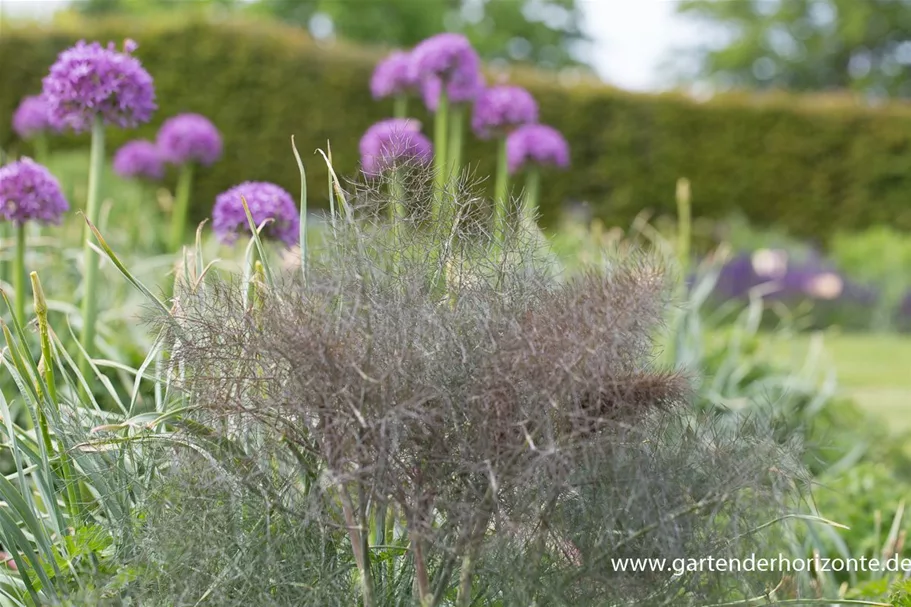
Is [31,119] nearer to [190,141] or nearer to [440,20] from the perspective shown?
[190,141]

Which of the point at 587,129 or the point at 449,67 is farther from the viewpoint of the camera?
the point at 587,129

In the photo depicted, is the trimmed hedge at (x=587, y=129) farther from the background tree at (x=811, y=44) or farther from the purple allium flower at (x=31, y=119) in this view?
the background tree at (x=811, y=44)

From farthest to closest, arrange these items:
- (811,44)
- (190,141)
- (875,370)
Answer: (811,44) < (875,370) < (190,141)

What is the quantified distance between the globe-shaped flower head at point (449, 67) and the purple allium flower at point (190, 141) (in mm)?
908

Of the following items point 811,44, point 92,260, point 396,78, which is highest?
point 811,44

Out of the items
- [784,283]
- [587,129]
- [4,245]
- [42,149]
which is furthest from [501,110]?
[587,129]

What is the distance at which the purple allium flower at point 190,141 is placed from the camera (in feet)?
12.9

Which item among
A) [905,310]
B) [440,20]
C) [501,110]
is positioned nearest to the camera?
[501,110]

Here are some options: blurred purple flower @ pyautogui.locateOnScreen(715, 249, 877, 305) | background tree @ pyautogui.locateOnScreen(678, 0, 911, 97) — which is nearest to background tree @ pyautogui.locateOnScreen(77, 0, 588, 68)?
background tree @ pyautogui.locateOnScreen(678, 0, 911, 97)

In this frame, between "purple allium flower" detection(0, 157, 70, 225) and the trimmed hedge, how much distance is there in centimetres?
951

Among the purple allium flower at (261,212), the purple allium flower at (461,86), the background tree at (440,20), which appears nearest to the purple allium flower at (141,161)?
the purple allium flower at (461,86)

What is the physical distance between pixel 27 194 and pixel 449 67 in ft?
6.16

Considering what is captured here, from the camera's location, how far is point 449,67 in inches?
145

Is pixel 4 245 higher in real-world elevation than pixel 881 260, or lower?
higher
